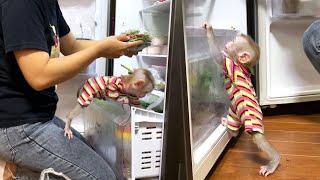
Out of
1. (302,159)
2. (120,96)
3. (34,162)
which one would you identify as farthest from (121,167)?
(302,159)

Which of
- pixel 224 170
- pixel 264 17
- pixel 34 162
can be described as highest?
pixel 264 17

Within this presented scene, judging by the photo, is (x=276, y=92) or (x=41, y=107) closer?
(x=41, y=107)

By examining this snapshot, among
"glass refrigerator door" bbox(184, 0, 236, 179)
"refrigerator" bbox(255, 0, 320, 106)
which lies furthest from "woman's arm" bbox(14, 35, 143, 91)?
"refrigerator" bbox(255, 0, 320, 106)

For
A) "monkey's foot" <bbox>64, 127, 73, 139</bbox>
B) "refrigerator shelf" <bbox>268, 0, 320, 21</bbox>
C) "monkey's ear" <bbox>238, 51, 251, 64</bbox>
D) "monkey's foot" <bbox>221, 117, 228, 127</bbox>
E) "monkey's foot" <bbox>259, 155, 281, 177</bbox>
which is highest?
"refrigerator shelf" <bbox>268, 0, 320, 21</bbox>

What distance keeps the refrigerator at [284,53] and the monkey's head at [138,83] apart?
0.79 meters

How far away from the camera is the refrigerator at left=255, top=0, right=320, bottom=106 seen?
1.81m

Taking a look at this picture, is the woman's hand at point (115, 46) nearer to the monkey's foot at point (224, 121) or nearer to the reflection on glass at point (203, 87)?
the reflection on glass at point (203, 87)

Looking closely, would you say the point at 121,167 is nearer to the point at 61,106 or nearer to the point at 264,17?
the point at 61,106

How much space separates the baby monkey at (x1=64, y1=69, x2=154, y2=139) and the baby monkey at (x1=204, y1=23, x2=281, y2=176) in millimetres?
279

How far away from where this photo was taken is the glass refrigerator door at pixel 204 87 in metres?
1.19

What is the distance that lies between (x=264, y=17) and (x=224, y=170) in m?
0.81

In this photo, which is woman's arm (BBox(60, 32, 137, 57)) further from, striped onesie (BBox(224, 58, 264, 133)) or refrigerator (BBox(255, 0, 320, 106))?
refrigerator (BBox(255, 0, 320, 106))

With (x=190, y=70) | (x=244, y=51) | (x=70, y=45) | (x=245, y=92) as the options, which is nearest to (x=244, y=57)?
(x=244, y=51)

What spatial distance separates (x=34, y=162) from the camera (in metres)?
0.99
